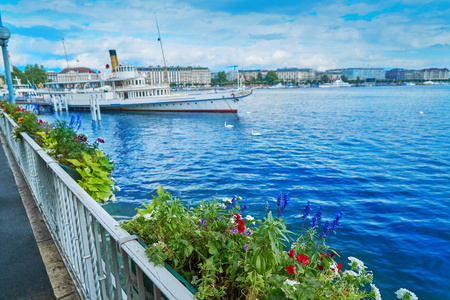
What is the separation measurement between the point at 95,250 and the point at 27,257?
1.95 meters

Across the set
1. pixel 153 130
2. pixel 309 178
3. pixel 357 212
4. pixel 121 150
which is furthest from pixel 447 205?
pixel 153 130

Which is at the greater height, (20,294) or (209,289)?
(209,289)

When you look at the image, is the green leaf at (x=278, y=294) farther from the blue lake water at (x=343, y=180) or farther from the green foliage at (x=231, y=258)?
the blue lake water at (x=343, y=180)

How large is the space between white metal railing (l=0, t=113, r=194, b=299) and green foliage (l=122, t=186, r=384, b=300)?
0.11 meters

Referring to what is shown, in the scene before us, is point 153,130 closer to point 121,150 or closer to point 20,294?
point 121,150

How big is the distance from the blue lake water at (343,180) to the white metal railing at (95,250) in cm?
547

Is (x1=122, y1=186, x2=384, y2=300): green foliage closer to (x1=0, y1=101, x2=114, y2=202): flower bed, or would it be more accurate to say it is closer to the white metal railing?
the white metal railing

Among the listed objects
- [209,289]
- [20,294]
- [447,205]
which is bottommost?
[447,205]

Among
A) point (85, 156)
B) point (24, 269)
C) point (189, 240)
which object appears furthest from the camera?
point (85, 156)

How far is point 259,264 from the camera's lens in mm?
1359

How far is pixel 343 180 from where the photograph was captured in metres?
12.7

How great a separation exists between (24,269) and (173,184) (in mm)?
9112

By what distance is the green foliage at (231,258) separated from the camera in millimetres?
1333

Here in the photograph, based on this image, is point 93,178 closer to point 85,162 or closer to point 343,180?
point 85,162
